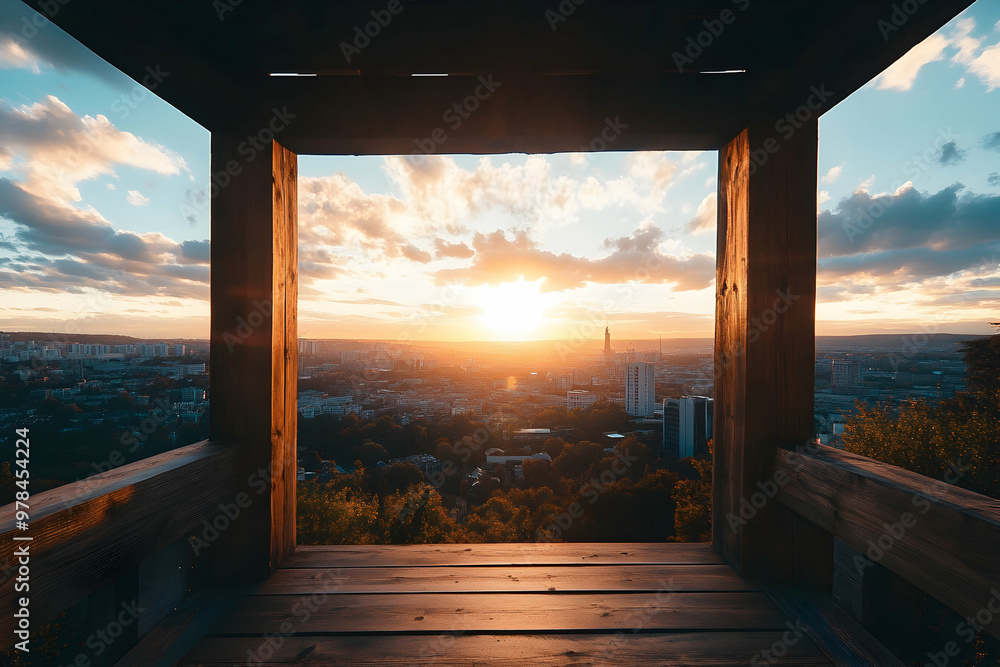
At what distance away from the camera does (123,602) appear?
113cm

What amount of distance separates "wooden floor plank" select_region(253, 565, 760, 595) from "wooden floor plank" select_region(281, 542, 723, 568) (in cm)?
4

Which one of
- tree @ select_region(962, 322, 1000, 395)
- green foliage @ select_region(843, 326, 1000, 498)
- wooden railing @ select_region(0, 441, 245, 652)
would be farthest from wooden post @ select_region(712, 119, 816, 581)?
tree @ select_region(962, 322, 1000, 395)

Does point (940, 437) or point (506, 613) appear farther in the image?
point (940, 437)

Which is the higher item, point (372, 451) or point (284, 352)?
point (284, 352)

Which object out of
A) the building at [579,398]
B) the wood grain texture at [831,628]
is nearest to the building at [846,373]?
the building at [579,398]

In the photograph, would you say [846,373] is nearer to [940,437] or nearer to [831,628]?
[940,437]

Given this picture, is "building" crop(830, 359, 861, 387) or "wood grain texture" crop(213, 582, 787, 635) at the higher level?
"building" crop(830, 359, 861, 387)

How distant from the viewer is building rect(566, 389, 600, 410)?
9.54 meters

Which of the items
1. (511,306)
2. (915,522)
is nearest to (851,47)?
(915,522)

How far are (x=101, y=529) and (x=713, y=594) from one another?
6.35 feet

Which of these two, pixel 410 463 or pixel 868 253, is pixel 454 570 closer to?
pixel 410 463

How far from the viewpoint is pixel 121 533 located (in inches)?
40.8

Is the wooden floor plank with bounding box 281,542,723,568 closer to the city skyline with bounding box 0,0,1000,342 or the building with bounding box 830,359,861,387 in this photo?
the city skyline with bounding box 0,0,1000,342

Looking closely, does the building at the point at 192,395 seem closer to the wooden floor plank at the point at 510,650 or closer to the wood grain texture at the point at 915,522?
the wooden floor plank at the point at 510,650
